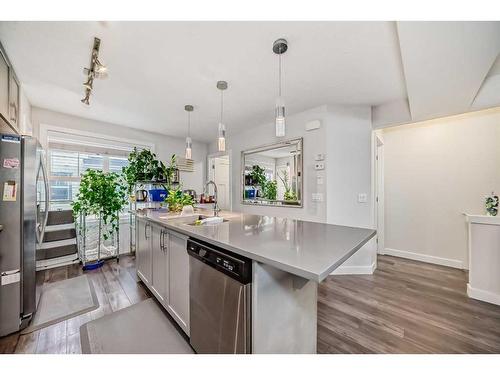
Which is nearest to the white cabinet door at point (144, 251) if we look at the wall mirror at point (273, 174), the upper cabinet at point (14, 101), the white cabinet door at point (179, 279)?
the white cabinet door at point (179, 279)

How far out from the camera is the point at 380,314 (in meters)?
1.92

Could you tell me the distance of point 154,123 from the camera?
3.64m

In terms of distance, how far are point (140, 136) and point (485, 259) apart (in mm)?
5288

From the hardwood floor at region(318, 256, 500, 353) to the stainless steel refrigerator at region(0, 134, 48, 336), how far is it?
7.94 feet

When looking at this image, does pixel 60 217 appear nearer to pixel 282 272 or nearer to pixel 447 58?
pixel 282 272

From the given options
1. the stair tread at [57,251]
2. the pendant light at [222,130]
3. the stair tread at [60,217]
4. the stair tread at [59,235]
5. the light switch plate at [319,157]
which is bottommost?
the stair tread at [57,251]

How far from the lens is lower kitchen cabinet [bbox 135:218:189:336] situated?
5.08 ft

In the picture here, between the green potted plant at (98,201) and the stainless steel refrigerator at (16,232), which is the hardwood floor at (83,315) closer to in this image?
the stainless steel refrigerator at (16,232)

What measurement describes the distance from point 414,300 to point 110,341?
2867 millimetres

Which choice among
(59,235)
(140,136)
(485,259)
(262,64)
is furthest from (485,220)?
(59,235)

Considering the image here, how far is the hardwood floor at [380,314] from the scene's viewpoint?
4.99 ft

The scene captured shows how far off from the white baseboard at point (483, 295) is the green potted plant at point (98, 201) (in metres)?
4.77
